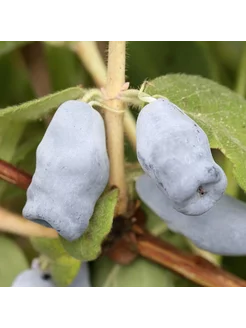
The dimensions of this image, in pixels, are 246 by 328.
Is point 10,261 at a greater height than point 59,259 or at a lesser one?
lesser

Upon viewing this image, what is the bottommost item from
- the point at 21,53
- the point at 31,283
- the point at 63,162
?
the point at 31,283

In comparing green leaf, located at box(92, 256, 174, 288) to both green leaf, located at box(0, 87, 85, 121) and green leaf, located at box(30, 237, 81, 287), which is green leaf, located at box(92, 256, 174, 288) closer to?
green leaf, located at box(30, 237, 81, 287)

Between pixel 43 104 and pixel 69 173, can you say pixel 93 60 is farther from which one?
pixel 69 173

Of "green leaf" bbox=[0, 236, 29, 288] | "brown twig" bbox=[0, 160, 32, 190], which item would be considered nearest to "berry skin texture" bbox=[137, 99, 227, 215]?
"brown twig" bbox=[0, 160, 32, 190]

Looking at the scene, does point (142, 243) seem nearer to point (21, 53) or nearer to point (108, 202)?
point (108, 202)

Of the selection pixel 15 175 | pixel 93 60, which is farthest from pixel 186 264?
pixel 93 60
